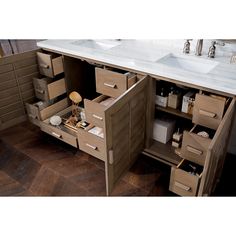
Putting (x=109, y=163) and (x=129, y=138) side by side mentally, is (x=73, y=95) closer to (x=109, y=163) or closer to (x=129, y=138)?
(x=129, y=138)

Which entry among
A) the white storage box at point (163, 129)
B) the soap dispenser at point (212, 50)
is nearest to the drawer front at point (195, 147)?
the white storage box at point (163, 129)

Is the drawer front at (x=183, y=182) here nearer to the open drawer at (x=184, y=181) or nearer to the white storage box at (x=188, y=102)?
the open drawer at (x=184, y=181)

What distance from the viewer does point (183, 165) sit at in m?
1.75

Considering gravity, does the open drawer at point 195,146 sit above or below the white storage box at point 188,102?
below

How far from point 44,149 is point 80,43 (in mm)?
970

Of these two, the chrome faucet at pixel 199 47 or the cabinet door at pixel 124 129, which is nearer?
the cabinet door at pixel 124 129

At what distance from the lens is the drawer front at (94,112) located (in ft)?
5.68

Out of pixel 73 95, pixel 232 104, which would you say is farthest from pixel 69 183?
pixel 232 104

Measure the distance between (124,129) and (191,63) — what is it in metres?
0.71

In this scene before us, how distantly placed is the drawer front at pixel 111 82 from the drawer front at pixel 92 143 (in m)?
0.34

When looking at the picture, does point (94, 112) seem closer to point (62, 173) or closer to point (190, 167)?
point (62, 173)

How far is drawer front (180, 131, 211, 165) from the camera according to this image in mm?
1533

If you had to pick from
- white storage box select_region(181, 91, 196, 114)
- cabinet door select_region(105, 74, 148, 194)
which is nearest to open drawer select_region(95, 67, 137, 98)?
cabinet door select_region(105, 74, 148, 194)

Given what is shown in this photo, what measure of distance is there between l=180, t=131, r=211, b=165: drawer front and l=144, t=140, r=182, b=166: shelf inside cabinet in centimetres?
30
